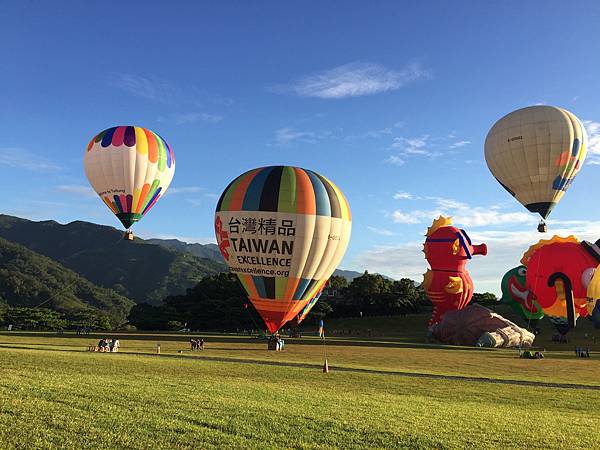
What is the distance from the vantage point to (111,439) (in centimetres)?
808

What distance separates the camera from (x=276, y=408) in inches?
466

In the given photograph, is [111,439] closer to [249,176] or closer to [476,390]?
[476,390]

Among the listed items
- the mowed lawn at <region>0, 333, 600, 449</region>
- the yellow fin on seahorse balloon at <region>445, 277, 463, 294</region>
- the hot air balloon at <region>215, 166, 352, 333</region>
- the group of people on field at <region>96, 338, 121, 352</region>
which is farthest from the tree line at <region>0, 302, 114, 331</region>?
the mowed lawn at <region>0, 333, 600, 449</region>

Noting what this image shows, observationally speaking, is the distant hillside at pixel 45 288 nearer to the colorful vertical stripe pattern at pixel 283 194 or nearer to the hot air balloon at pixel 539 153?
the colorful vertical stripe pattern at pixel 283 194

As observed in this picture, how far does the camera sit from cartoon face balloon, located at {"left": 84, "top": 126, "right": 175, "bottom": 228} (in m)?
42.2

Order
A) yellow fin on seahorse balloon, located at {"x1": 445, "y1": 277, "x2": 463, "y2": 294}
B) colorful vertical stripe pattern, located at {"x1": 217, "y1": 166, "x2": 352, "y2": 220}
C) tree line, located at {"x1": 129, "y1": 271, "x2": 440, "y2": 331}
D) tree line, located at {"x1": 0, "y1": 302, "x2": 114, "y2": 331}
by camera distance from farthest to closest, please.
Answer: tree line, located at {"x1": 129, "y1": 271, "x2": 440, "y2": 331} → tree line, located at {"x1": 0, "y1": 302, "x2": 114, "y2": 331} → yellow fin on seahorse balloon, located at {"x1": 445, "y1": 277, "x2": 463, "y2": 294} → colorful vertical stripe pattern, located at {"x1": 217, "y1": 166, "x2": 352, "y2": 220}

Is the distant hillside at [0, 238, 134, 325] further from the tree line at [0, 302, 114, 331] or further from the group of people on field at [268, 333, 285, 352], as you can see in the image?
the group of people on field at [268, 333, 285, 352]

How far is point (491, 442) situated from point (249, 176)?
29.1 meters

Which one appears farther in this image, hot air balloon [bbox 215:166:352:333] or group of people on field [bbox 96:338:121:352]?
hot air balloon [bbox 215:166:352:333]

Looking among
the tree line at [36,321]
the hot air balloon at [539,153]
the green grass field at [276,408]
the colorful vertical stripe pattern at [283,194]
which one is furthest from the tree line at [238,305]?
the green grass field at [276,408]

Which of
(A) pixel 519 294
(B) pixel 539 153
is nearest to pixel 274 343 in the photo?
(B) pixel 539 153

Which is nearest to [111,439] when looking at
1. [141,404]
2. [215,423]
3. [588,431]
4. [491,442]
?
[215,423]

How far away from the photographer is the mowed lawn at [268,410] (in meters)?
8.70

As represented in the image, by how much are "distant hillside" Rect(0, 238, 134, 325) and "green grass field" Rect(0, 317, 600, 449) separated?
435ft
